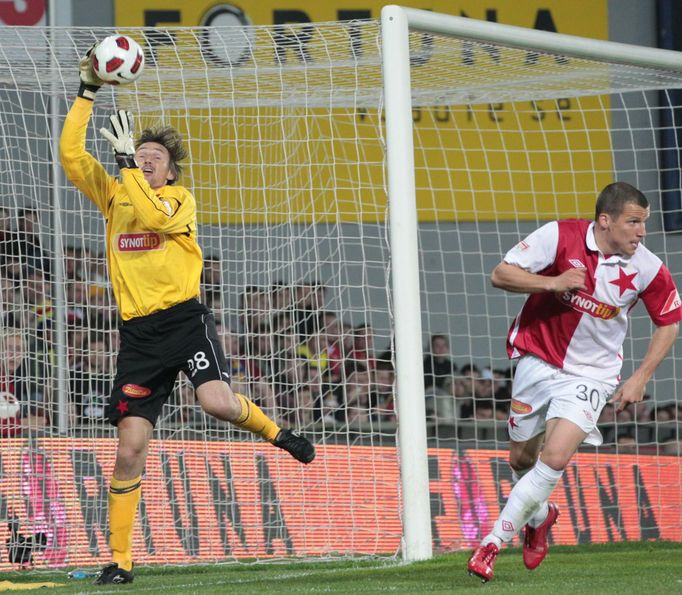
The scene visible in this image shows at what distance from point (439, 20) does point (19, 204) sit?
3.27 m

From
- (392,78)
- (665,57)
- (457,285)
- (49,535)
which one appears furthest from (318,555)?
(457,285)

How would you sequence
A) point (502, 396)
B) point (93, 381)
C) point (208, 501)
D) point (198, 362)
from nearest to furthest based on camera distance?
point (198, 362), point (208, 501), point (93, 381), point (502, 396)

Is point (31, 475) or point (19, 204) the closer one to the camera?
point (31, 475)

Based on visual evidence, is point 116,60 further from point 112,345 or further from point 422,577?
point 112,345

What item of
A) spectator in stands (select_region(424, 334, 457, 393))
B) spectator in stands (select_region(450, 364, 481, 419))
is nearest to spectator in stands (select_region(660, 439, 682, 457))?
spectator in stands (select_region(450, 364, 481, 419))

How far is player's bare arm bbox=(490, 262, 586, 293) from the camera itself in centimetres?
551

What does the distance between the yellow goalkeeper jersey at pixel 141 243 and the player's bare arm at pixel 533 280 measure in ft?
4.97

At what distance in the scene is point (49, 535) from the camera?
25.4ft

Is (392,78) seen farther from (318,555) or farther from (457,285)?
(457,285)

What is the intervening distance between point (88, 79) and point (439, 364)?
19.0ft

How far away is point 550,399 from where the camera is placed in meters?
5.86

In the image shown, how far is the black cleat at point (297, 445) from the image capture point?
6.25 meters

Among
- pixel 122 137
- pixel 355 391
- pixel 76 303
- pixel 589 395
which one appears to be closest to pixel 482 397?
pixel 355 391

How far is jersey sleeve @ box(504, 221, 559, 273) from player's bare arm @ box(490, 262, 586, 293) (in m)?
0.05
